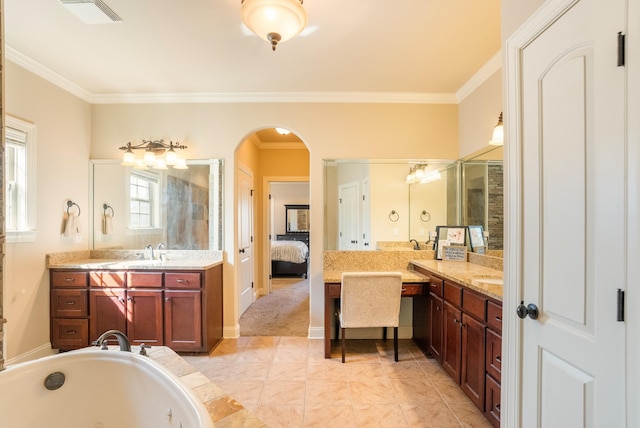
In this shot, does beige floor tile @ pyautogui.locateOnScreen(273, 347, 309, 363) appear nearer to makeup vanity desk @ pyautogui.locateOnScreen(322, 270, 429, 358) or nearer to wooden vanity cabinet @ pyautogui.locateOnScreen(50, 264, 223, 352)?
makeup vanity desk @ pyautogui.locateOnScreen(322, 270, 429, 358)

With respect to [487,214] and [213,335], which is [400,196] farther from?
[213,335]

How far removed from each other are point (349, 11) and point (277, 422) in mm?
2818

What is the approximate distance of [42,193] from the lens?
2754 millimetres

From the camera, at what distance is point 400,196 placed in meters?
3.41

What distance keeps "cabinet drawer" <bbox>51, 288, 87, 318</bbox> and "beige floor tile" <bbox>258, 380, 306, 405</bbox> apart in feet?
6.64

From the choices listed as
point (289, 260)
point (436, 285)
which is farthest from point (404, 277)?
point (289, 260)

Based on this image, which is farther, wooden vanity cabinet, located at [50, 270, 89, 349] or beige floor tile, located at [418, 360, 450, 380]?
wooden vanity cabinet, located at [50, 270, 89, 349]

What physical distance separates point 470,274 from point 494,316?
59 centimetres

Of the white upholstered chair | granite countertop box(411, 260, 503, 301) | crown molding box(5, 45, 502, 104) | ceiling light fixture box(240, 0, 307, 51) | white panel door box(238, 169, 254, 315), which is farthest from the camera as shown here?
white panel door box(238, 169, 254, 315)

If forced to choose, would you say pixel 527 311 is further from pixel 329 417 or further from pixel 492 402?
pixel 329 417

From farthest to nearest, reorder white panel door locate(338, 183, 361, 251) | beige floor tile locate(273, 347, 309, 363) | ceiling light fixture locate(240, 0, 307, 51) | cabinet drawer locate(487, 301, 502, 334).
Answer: white panel door locate(338, 183, 361, 251)
beige floor tile locate(273, 347, 309, 363)
cabinet drawer locate(487, 301, 502, 334)
ceiling light fixture locate(240, 0, 307, 51)

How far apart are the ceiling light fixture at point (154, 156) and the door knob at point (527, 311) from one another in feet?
10.6

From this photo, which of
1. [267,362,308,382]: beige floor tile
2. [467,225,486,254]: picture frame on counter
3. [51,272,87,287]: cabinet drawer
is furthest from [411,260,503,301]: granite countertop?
[51,272,87,287]: cabinet drawer

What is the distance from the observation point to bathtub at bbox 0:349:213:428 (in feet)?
4.51
